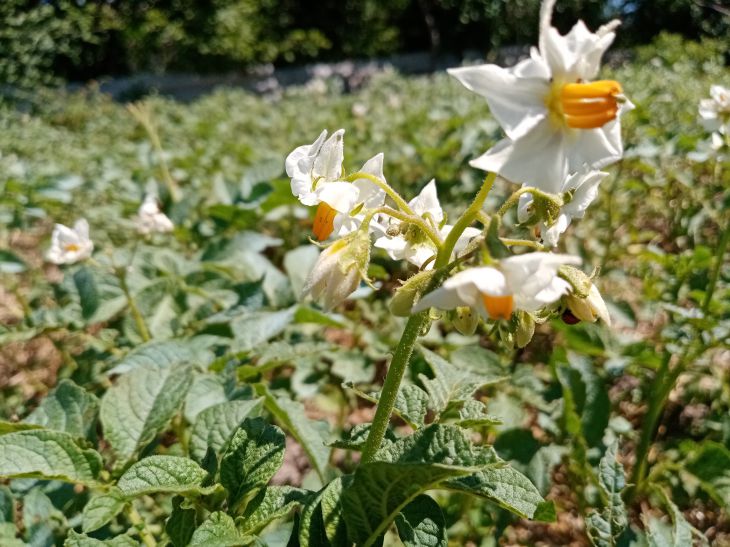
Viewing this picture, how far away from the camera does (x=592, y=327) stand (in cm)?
122

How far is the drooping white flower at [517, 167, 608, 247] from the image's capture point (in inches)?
27.6

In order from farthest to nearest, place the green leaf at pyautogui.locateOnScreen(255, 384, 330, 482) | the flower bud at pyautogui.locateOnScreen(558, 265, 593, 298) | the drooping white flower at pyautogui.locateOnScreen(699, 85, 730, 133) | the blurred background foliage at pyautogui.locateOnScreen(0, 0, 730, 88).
A: the blurred background foliage at pyautogui.locateOnScreen(0, 0, 730, 88) < the drooping white flower at pyautogui.locateOnScreen(699, 85, 730, 133) < the green leaf at pyautogui.locateOnScreen(255, 384, 330, 482) < the flower bud at pyautogui.locateOnScreen(558, 265, 593, 298)

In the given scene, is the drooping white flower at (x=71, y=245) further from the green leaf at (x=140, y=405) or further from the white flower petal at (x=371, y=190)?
the white flower petal at (x=371, y=190)

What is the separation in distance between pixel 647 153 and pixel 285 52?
17.9 metres

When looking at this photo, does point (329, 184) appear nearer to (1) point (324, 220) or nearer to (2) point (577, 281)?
(1) point (324, 220)

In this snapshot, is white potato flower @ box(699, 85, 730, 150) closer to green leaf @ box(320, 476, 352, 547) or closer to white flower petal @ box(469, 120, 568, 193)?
white flower petal @ box(469, 120, 568, 193)

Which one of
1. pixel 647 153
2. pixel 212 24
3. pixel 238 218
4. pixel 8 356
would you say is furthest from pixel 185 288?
pixel 212 24

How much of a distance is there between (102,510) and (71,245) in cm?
103

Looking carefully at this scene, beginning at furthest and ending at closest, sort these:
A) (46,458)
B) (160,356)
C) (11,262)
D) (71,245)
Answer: (11,262), (71,245), (160,356), (46,458)

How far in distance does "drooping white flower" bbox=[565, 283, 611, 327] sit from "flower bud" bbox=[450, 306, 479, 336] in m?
0.11

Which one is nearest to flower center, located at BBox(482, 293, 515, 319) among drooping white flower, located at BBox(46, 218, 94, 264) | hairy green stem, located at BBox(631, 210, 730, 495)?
hairy green stem, located at BBox(631, 210, 730, 495)

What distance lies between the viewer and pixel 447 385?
0.86m

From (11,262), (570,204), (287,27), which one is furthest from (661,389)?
(287,27)

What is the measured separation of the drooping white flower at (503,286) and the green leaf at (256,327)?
25.7 inches
